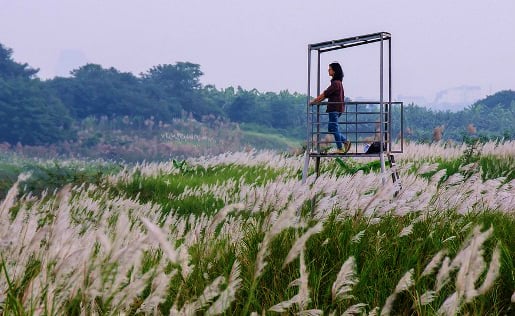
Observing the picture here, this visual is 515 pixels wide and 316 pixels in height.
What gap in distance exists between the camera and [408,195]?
5.20 metres

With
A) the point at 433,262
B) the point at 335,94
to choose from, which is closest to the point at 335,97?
the point at 335,94

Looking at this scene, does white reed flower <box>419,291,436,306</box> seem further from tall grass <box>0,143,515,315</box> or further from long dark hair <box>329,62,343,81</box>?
long dark hair <box>329,62,343,81</box>

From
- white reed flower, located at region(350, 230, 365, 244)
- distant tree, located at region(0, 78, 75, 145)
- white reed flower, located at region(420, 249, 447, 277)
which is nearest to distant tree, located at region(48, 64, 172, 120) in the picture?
distant tree, located at region(0, 78, 75, 145)

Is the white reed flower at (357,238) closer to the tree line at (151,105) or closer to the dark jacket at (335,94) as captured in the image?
the dark jacket at (335,94)

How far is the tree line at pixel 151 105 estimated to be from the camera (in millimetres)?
48125

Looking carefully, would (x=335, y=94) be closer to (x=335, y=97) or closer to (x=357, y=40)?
(x=335, y=97)

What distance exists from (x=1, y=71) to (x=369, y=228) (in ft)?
188

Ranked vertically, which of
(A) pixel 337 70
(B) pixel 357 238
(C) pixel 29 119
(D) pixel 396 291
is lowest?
(C) pixel 29 119

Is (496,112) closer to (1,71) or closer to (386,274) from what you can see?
(1,71)

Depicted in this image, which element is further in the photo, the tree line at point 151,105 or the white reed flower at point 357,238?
the tree line at point 151,105

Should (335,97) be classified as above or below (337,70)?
below

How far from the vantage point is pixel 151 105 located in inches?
2213

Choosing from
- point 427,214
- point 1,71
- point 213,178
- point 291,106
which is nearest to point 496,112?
point 291,106

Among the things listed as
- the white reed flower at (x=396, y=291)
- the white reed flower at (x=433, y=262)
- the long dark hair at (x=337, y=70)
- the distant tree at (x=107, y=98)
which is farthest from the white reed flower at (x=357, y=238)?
the distant tree at (x=107, y=98)
